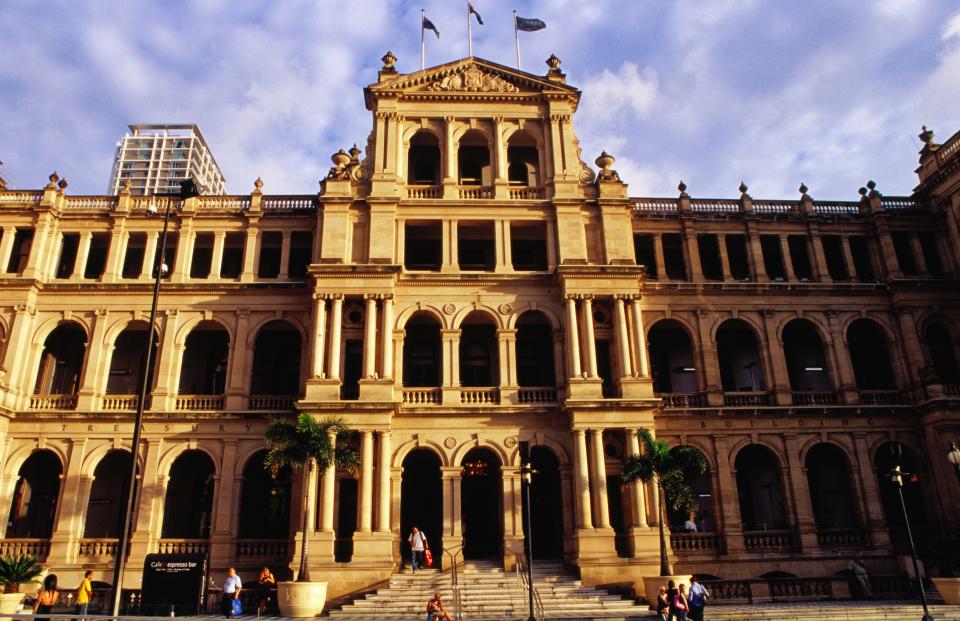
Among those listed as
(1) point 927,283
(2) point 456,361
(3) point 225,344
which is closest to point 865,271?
(1) point 927,283

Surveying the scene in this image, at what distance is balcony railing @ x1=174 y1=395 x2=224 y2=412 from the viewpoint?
32969 mm


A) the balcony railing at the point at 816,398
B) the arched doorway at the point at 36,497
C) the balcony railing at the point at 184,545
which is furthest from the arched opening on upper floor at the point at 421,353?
the balcony railing at the point at 816,398

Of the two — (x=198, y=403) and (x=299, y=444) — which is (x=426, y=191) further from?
(x=198, y=403)

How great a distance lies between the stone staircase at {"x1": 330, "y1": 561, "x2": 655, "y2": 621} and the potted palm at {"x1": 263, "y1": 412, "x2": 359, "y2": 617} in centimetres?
108

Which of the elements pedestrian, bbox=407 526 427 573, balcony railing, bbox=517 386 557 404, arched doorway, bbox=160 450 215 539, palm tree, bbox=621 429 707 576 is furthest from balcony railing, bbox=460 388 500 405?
arched doorway, bbox=160 450 215 539

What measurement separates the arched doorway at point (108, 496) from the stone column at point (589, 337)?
71.7 feet

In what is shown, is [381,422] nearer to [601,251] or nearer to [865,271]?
[601,251]

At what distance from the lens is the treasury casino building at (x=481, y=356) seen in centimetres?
3039

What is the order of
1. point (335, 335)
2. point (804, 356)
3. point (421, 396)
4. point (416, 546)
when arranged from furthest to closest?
1. point (804, 356)
2. point (421, 396)
3. point (335, 335)
4. point (416, 546)

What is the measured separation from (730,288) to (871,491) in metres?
11.5

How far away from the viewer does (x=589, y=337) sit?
104 ft

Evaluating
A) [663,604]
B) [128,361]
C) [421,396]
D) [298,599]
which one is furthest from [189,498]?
[663,604]

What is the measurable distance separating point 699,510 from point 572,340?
10.9 meters

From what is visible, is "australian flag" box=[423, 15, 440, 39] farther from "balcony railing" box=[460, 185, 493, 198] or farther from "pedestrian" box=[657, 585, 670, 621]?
"pedestrian" box=[657, 585, 670, 621]
